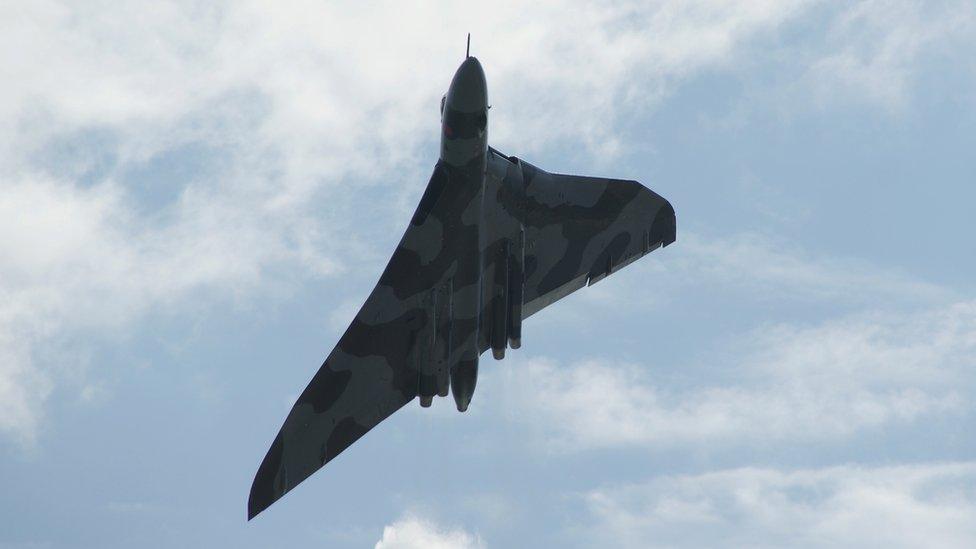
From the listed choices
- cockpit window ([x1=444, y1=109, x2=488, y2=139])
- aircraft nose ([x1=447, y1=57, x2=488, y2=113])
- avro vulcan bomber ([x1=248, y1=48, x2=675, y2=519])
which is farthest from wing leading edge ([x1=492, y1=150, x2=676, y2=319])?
aircraft nose ([x1=447, y1=57, x2=488, y2=113])

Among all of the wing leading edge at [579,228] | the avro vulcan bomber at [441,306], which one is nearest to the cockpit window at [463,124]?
the avro vulcan bomber at [441,306]

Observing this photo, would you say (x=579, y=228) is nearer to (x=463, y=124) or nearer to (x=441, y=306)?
(x=441, y=306)

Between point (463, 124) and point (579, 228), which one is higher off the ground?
point (579, 228)

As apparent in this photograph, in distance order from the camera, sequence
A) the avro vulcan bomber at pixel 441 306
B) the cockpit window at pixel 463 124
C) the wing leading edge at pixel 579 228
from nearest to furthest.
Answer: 1. the cockpit window at pixel 463 124
2. the avro vulcan bomber at pixel 441 306
3. the wing leading edge at pixel 579 228

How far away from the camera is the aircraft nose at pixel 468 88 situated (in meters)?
40.0

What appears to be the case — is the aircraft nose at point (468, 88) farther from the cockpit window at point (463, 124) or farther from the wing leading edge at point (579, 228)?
the wing leading edge at point (579, 228)

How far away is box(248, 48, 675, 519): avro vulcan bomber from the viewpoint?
4419 cm

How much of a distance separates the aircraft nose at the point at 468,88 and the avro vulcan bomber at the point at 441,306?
1659 millimetres

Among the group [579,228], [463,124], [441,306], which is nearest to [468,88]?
[463,124]

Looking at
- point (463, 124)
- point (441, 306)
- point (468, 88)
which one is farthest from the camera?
point (441, 306)

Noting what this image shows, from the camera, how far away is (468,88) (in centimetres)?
4012

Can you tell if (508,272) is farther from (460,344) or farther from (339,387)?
(339,387)

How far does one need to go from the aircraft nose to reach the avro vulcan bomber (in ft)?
5.44

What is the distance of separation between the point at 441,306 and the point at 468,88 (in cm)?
908
